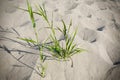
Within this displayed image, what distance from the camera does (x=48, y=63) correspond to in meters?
1.39

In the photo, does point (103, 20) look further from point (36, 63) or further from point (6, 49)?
point (6, 49)

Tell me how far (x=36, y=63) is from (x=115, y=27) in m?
0.93

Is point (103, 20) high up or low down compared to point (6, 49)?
up

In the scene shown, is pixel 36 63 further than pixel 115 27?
No

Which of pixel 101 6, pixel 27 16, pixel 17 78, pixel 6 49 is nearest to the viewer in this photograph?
pixel 17 78

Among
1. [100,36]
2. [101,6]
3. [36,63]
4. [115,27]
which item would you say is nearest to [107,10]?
[101,6]

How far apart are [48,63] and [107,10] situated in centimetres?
103

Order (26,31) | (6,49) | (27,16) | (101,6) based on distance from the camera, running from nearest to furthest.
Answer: (6,49) → (26,31) → (27,16) → (101,6)

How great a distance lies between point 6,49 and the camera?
1.51 meters

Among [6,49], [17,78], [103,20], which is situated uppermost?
[103,20]

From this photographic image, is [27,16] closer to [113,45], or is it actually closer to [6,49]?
[6,49]

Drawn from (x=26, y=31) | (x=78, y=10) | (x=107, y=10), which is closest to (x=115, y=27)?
(x=107, y=10)

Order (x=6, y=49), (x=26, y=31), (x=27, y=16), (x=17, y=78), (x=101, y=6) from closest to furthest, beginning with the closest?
(x=17, y=78), (x=6, y=49), (x=26, y=31), (x=27, y=16), (x=101, y=6)

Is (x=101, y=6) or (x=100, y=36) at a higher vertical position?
(x=101, y=6)
